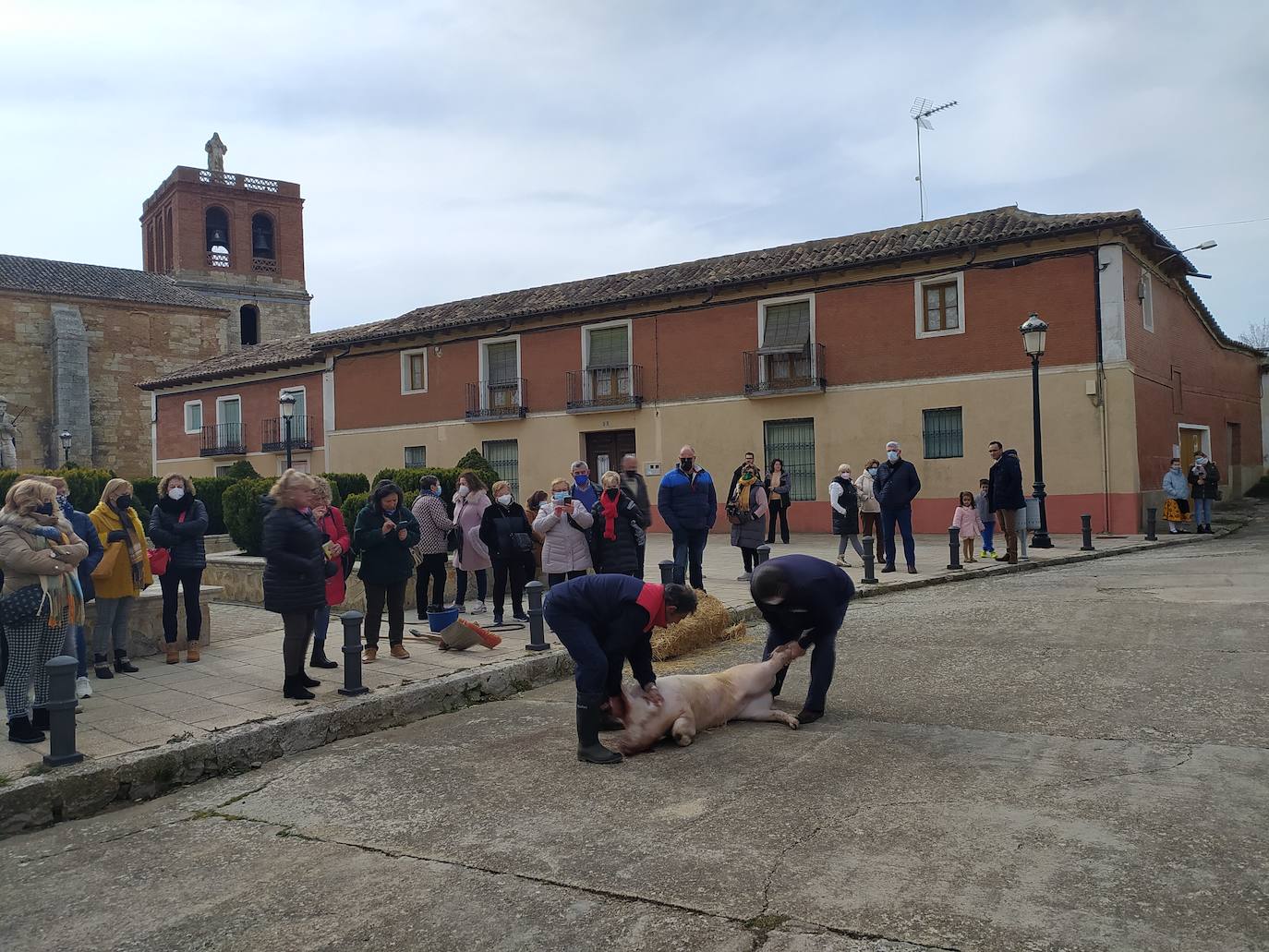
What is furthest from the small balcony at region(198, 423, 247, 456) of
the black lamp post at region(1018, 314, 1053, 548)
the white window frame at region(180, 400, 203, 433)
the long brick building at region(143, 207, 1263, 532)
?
the black lamp post at region(1018, 314, 1053, 548)

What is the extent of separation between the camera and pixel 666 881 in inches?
136

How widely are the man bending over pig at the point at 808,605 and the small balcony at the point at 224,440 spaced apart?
2993cm

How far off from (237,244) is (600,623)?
48919mm

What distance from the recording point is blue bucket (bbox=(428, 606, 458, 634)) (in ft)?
28.4

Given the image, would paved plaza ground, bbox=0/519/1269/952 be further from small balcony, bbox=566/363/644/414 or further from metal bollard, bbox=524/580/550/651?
small balcony, bbox=566/363/644/414

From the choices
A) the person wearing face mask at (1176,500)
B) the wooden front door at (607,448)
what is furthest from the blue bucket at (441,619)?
the wooden front door at (607,448)

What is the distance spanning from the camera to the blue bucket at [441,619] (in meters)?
8.65

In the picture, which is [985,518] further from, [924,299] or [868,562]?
[924,299]

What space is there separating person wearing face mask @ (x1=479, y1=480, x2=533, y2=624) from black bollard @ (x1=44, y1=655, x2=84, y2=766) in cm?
462

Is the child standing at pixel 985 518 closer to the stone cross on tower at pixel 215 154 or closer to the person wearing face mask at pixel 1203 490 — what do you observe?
the person wearing face mask at pixel 1203 490

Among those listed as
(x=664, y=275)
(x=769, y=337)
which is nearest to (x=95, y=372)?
(x=664, y=275)

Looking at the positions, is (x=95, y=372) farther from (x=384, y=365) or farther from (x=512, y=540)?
(x=512, y=540)

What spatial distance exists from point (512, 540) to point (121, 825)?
5.13 metres

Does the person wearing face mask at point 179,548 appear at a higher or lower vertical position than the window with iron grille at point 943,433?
lower
